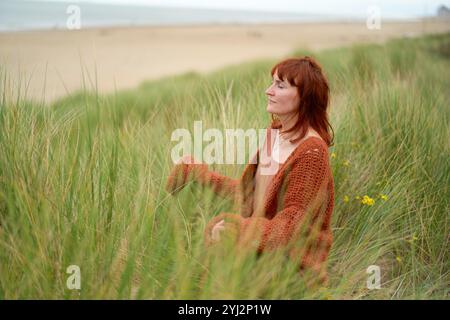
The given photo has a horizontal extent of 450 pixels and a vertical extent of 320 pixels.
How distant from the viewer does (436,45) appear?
1056cm

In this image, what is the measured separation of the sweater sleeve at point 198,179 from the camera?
2.02m

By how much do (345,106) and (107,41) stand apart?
82.3 ft

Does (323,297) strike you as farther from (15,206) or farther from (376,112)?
(376,112)

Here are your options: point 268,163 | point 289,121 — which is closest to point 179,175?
point 268,163

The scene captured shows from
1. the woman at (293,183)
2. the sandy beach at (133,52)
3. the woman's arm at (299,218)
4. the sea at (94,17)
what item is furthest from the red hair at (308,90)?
the sea at (94,17)

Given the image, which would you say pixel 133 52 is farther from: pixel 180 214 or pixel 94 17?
pixel 94 17

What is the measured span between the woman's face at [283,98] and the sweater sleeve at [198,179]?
0.41 metres

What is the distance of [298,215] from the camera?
5.51ft

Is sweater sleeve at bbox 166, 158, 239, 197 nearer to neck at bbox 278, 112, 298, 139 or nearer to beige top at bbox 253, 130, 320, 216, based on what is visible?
beige top at bbox 253, 130, 320, 216

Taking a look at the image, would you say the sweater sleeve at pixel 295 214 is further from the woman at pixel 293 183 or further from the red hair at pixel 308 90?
the red hair at pixel 308 90

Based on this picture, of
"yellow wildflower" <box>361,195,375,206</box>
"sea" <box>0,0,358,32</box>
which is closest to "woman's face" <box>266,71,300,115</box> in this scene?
"yellow wildflower" <box>361,195,375,206</box>

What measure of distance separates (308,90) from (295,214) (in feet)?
1.52

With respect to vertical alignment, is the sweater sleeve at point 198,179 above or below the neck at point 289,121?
below
